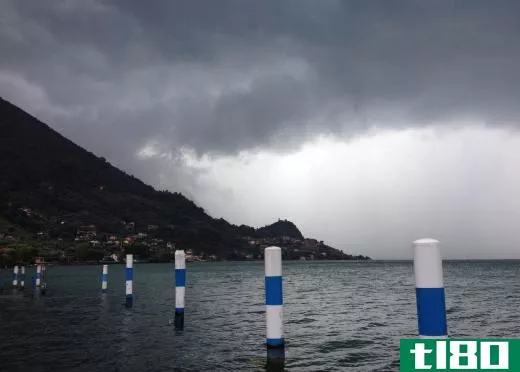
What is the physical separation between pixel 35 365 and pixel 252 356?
510 cm

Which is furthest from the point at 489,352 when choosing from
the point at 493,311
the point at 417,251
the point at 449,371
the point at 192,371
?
the point at 493,311

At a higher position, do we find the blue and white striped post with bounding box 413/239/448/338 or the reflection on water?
the blue and white striped post with bounding box 413/239/448/338

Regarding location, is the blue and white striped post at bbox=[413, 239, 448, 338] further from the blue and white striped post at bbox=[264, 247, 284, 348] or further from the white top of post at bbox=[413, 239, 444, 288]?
the blue and white striped post at bbox=[264, 247, 284, 348]

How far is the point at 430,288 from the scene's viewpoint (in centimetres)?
494

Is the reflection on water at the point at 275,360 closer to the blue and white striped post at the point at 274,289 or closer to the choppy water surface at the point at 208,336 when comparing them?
the choppy water surface at the point at 208,336

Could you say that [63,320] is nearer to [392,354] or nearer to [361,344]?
[361,344]

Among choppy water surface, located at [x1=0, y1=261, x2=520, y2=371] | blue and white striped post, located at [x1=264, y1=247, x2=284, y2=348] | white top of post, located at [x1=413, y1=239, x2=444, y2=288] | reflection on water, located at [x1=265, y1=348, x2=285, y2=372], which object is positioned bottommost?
choppy water surface, located at [x1=0, y1=261, x2=520, y2=371]

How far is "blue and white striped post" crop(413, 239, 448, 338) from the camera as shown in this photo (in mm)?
4918

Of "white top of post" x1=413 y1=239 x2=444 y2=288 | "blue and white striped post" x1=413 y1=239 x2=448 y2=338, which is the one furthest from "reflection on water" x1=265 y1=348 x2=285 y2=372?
"white top of post" x1=413 y1=239 x2=444 y2=288

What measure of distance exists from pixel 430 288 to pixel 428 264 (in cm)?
25

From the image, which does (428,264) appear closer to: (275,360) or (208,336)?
(275,360)

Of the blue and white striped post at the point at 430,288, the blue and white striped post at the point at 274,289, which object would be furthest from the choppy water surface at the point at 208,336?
the blue and white striped post at the point at 430,288

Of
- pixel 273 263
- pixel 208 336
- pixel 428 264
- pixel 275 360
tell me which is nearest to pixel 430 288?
pixel 428 264

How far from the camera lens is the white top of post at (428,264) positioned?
193 inches
